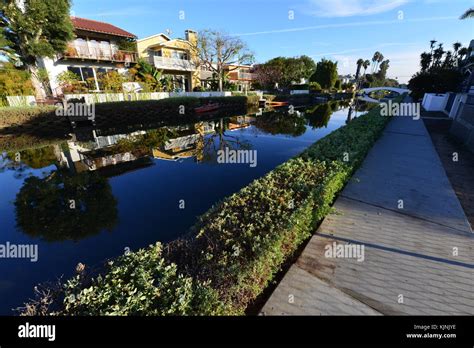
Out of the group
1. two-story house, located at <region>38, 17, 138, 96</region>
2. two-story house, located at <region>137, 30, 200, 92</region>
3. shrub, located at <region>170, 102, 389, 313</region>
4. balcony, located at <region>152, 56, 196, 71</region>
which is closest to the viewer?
shrub, located at <region>170, 102, 389, 313</region>

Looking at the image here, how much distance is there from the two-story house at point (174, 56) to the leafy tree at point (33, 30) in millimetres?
10180

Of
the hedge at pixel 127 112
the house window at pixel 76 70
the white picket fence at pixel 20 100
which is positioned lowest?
the hedge at pixel 127 112

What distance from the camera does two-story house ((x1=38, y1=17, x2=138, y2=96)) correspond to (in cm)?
2167

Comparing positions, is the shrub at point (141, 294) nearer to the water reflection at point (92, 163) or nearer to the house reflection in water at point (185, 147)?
the water reflection at point (92, 163)

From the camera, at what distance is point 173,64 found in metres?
30.9

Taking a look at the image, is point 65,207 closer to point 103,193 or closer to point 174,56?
point 103,193

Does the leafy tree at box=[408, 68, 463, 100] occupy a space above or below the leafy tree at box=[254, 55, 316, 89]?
below

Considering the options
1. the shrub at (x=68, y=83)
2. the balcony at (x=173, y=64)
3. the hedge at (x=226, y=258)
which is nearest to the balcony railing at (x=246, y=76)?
the balcony at (x=173, y=64)

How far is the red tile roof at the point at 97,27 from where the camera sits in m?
23.9

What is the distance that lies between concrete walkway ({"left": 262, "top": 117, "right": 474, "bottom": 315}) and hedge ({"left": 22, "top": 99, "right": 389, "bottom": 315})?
1.20 ft

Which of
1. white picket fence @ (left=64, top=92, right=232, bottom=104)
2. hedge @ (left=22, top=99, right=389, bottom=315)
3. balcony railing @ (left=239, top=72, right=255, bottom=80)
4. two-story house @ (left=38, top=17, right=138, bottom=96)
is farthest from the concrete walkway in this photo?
balcony railing @ (left=239, top=72, right=255, bottom=80)

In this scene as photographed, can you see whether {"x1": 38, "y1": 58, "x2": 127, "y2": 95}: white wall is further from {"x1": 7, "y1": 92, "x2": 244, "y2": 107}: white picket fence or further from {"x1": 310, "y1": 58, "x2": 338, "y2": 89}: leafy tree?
{"x1": 310, "y1": 58, "x2": 338, "y2": 89}: leafy tree

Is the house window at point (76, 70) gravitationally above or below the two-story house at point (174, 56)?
below
